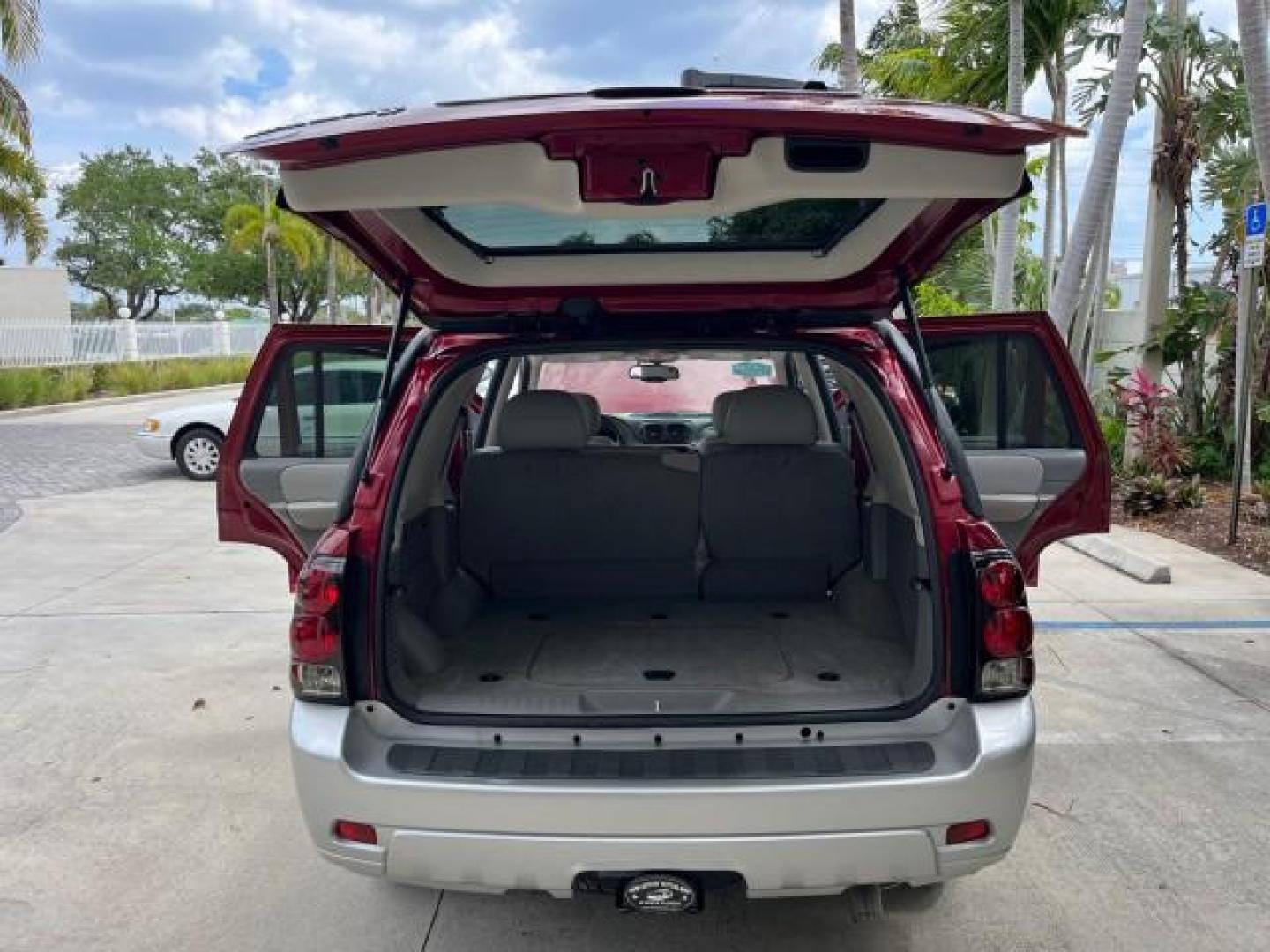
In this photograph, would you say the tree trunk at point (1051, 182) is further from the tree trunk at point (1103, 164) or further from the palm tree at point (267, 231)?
the palm tree at point (267, 231)

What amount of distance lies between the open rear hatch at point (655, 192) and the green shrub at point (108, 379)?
57.6 ft

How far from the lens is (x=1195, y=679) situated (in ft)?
16.3

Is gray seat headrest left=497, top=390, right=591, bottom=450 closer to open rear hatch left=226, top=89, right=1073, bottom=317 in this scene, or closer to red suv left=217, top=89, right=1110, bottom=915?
red suv left=217, top=89, right=1110, bottom=915

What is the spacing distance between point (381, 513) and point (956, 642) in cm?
145

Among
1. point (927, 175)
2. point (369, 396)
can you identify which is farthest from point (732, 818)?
point (369, 396)

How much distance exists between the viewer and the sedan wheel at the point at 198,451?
37.7 feet

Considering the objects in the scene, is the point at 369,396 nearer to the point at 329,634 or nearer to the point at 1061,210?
the point at 329,634

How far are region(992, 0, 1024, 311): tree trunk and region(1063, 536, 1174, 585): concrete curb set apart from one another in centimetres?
310

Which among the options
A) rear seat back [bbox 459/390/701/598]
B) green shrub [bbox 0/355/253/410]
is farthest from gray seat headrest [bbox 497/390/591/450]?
green shrub [bbox 0/355/253/410]

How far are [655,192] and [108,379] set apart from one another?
78.1ft

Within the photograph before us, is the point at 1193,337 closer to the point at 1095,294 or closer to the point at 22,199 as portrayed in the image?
the point at 1095,294

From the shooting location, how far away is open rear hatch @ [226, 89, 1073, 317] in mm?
2113

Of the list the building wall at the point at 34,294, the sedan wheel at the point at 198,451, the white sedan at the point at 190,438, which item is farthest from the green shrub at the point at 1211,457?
the building wall at the point at 34,294

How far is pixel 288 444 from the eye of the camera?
4.19 m
